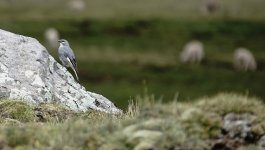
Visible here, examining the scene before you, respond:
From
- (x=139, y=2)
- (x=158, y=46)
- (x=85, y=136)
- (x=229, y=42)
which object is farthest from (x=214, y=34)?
(x=85, y=136)

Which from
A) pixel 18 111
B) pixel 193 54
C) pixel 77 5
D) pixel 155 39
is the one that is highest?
pixel 77 5

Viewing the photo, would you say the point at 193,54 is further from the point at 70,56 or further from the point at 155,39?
the point at 70,56

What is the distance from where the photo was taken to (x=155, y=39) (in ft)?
268

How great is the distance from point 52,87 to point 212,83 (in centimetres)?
5087

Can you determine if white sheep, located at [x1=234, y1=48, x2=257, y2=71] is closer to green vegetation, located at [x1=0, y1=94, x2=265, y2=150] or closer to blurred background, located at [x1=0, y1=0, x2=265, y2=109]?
blurred background, located at [x1=0, y1=0, x2=265, y2=109]

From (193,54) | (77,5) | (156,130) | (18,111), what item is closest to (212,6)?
(77,5)

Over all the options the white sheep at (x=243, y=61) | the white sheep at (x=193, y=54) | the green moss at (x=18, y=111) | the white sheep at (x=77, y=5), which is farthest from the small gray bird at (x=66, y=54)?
the white sheep at (x=77, y=5)

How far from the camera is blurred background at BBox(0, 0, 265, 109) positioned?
67.5 metres

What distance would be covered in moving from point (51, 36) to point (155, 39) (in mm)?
11893

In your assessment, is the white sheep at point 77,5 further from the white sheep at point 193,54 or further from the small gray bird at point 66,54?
the small gray bird at point 66,54

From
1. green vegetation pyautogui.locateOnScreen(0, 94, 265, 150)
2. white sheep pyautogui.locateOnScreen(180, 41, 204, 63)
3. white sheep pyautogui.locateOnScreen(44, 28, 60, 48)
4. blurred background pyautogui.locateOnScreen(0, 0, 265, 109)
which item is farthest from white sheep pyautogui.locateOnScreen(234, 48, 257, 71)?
green vegetation pyautogui.locateOnScreen(0, 94, 265, 150)

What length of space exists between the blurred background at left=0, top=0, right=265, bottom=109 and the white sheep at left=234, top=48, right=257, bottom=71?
0.11m

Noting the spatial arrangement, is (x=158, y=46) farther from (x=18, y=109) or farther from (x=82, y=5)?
(x=18, y=109)

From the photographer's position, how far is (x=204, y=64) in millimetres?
75125
